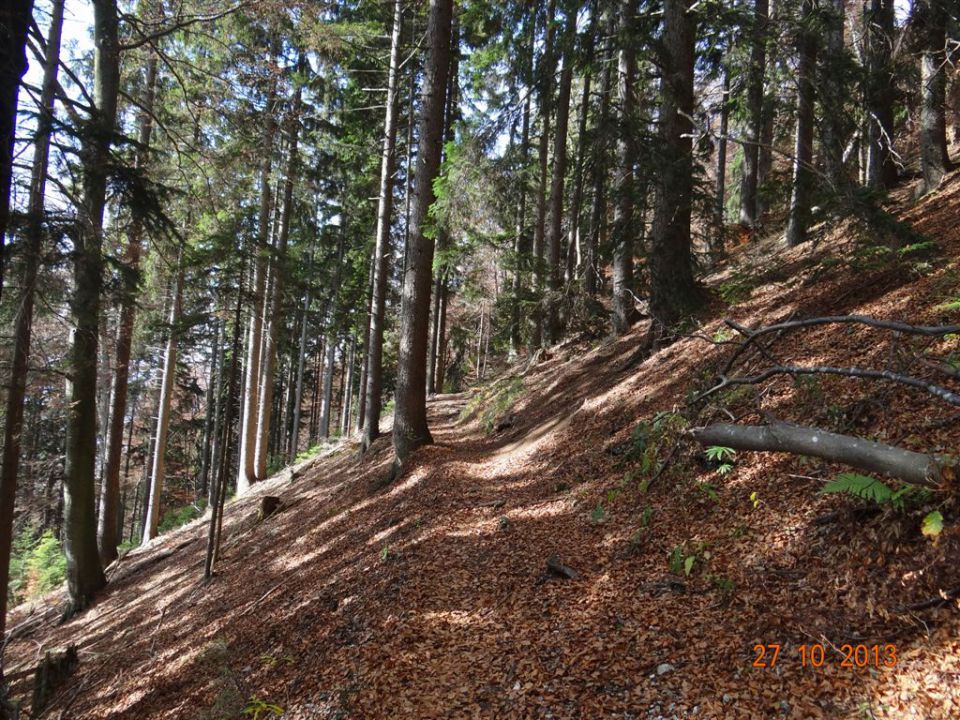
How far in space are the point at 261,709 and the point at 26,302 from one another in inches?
169

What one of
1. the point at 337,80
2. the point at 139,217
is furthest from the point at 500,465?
the point at 337,80

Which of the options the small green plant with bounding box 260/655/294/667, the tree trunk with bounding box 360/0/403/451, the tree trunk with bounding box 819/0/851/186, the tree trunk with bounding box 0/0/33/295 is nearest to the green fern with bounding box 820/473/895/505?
the small green plant with bounding box 260/655/294/667

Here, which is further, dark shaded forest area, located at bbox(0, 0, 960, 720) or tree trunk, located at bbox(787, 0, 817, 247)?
tree trunk, located at bbox(787, 0, 817, 247)

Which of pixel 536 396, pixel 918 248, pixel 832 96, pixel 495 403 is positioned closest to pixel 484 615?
pixel 918 248

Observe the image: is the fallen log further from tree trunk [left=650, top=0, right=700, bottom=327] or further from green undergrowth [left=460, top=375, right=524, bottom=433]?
green undergrowth [left=460, top=375, right=524, bottom=433]

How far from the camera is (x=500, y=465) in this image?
8422 mm

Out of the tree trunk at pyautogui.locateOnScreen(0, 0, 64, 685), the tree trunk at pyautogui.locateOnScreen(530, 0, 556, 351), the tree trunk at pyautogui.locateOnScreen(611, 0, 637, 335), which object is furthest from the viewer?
the tree trunk at pyautogui.locateOnScreen(530, 0, 556, 351)

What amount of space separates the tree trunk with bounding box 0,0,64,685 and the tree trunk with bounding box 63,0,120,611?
0.53 metres

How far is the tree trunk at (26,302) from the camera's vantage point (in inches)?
173

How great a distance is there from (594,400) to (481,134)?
4995 millimetres

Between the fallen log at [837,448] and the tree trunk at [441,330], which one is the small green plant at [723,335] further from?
the tree trunk at [441,330]

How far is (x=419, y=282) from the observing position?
30.6 ft

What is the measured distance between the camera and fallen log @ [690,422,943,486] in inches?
121

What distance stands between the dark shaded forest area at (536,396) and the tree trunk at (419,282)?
0.06 meters
